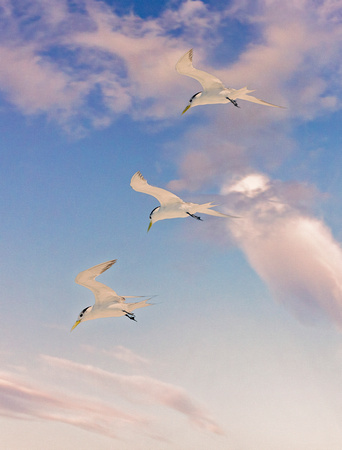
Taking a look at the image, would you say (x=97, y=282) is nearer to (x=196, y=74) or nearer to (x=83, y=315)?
(x=83, y=315)

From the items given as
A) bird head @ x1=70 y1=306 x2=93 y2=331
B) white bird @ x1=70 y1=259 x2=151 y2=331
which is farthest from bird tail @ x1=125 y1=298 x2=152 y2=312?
bird head @ x1=70 y1=306 x2=93 y2=331

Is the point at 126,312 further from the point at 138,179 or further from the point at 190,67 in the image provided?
the point at 190,67

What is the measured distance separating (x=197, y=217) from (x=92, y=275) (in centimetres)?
847

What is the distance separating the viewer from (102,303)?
27.8 meters

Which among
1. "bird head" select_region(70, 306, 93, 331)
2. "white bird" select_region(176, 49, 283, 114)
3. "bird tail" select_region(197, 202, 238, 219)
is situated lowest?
"bird head" select_region(70, 306, 93, 331)

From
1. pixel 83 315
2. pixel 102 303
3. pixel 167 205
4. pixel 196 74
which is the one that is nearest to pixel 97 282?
pixel 102 303

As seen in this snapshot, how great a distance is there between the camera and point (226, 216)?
27812 millimetres

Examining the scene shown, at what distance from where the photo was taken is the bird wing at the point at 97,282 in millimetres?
25031

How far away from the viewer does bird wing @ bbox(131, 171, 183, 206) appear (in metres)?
29.0

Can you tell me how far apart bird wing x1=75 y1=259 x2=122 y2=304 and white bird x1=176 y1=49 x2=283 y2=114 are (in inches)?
476

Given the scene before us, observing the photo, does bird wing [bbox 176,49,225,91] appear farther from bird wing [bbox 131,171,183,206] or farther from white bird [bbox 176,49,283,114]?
bird wing [bbox 131,171,183,206]

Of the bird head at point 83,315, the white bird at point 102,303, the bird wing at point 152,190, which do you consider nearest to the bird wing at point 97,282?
the white bird at point 102,303

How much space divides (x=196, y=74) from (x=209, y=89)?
4.67 ft

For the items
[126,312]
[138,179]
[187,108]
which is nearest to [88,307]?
[126,312]
